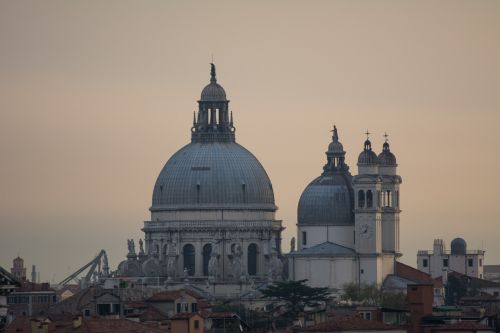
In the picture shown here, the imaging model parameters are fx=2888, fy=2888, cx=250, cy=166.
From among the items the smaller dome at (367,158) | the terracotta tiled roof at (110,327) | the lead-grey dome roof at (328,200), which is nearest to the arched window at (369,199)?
the smaller dome at (367,158)

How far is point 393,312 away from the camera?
4619 inches

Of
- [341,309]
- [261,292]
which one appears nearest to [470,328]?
[341,309]

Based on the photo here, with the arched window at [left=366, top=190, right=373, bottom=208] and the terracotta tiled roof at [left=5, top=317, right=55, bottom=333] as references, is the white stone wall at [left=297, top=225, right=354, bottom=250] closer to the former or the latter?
the arched window at [left=366, top=190, right=373, bottom=208]

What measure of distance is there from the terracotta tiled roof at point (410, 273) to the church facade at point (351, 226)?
0.44 meters

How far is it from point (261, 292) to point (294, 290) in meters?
14.3

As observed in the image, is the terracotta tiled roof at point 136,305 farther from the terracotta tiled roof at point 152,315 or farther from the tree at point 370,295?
the tree at point 370,295

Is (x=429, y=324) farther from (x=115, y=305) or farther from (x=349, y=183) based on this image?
(x=349, y=183)

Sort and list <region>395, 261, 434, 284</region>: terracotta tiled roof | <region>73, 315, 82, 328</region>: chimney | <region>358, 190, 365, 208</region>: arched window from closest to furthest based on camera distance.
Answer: <region>73, 315, 82, 328</region>: chimney, <region>395, 261, 434, 284</region>: terracotta tiled roof, <region>358, 190, 365, 208</region>: arched window

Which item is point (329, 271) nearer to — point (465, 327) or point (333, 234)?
point (333, 234)

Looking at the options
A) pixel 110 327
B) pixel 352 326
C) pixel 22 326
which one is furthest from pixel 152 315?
pixel 352 326

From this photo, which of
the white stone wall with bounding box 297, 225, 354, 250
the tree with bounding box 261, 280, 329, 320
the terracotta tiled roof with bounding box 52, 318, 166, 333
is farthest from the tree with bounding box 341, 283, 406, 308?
the terracotta tiled roof with bounding box 52, 318, 166, 333

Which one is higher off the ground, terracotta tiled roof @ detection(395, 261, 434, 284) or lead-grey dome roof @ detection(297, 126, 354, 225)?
lead-grey dome roof @ detection(297, 126, 354, 225)

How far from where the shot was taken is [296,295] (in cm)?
16988

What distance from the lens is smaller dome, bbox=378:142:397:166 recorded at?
190125 mm
